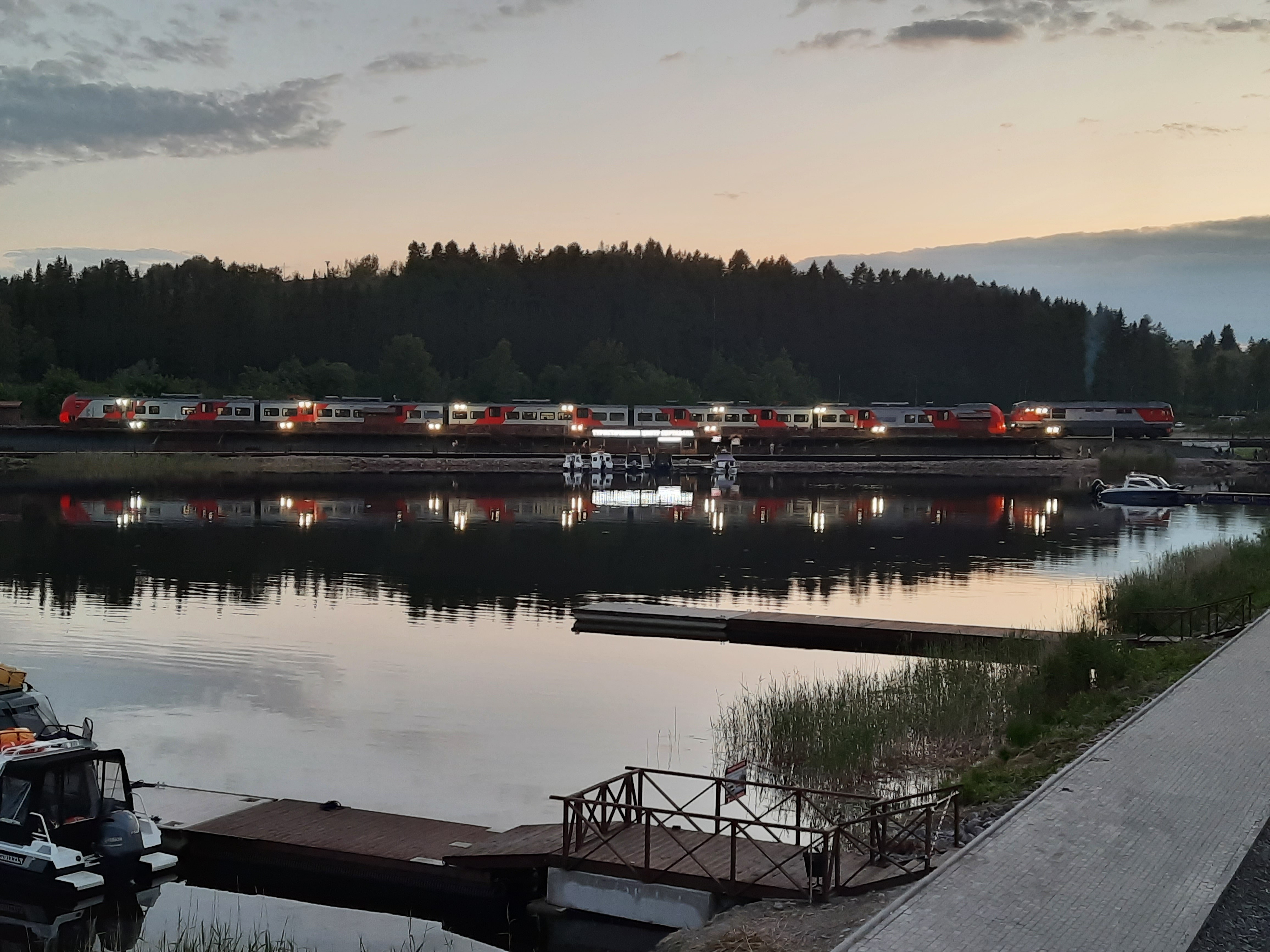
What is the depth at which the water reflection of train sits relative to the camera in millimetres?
65688

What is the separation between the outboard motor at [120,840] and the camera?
1483 cm

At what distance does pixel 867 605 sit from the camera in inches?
1577

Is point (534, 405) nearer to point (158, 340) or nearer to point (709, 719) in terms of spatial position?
point (158, 340)

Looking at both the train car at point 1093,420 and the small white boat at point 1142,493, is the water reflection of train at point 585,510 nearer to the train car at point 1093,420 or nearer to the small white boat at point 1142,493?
the small white boat at point 1142,493

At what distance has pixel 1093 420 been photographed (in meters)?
128

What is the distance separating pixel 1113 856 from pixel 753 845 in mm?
4039

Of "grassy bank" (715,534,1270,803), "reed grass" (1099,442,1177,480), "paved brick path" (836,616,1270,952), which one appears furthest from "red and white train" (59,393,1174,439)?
"paved brick path" (836,616,1270,952)

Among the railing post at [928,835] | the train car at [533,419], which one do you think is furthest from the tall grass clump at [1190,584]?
the train car at [533,419]

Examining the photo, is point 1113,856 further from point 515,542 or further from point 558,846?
point 515,542

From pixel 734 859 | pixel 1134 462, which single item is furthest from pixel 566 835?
pixel 1134 462

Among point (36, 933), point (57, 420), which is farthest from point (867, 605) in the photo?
point (57, 420)

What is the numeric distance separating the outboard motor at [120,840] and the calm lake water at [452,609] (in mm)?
4114

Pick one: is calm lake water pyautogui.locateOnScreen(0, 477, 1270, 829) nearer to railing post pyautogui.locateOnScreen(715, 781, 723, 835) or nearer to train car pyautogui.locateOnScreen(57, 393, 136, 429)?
railing post pyautogui.locateOnScreen(715, 781, 723, 835)

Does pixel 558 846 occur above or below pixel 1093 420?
below
